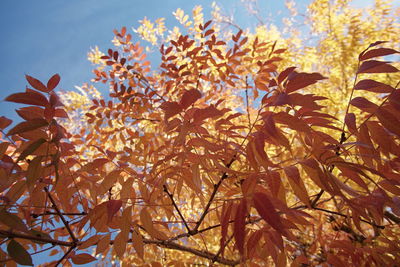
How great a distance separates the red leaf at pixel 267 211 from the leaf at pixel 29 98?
0.61 m

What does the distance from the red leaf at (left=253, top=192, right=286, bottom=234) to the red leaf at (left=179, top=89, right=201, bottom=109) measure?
308 mm

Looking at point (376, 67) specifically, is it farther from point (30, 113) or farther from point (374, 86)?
point (30, 113)

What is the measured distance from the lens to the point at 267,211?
56cm

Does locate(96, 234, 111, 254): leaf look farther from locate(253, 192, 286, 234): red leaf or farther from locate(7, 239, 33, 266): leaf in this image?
locate(253, 192, 286, 234): red leaf

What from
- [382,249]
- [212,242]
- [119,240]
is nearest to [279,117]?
[119,240]

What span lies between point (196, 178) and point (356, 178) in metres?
0.45

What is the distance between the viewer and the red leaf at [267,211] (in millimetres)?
542

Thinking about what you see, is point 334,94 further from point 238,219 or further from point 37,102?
point 37,102

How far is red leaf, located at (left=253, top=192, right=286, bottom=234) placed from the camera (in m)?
0.54

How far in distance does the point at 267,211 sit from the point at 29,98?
2.16 ft

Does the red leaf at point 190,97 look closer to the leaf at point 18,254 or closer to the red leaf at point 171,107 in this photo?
the red leaf at point 171,107

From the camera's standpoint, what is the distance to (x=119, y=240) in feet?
2.73

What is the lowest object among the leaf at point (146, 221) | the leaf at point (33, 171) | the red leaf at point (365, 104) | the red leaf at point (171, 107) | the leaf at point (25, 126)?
the leaf at point (146, 221)

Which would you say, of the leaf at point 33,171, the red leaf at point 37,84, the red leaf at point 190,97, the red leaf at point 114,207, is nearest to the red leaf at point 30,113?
the red leaf at point 37,84
